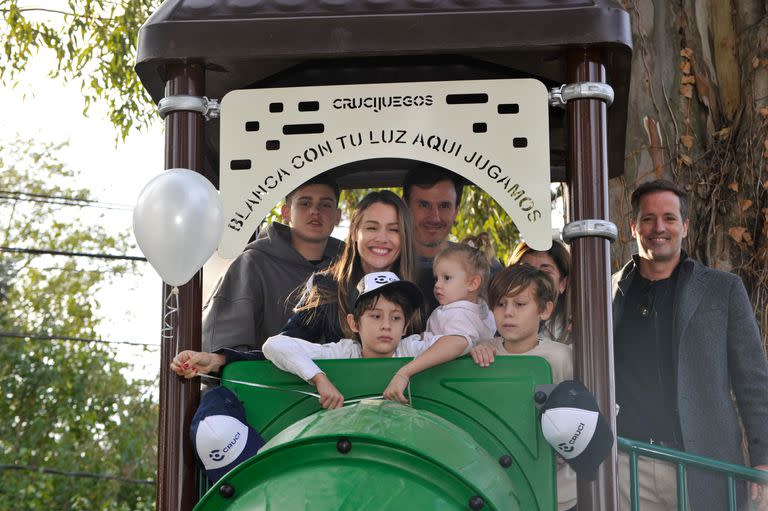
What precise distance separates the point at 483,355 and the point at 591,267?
441mm

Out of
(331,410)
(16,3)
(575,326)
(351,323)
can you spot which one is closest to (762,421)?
(575,326)

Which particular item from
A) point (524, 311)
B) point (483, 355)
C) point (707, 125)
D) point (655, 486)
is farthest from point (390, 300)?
point (707, 125)

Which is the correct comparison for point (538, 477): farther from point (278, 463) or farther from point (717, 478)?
point (717, 478)

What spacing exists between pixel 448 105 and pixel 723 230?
441cm

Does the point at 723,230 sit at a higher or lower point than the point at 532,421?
higher

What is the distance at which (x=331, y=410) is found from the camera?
3.47 m

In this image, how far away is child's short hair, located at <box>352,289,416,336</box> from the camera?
12.8ft

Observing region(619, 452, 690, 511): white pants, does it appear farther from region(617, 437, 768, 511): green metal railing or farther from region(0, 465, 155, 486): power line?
region(0, 465, 155, 486): power line

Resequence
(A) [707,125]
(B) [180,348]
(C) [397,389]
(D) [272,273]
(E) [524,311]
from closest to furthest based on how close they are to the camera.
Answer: (C) [397,389] < (B) [180,348] < (E) [524,311] < (D) [272,273] < (A) [707,125]

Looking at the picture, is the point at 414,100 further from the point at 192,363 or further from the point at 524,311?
the point at 192,363

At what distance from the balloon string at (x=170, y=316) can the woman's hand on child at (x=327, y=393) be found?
49cm

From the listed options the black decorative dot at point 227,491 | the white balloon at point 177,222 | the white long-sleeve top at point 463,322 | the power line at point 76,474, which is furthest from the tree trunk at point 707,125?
the power line at point 76,474

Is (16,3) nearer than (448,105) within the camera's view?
No

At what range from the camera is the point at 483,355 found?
3.73 meters
